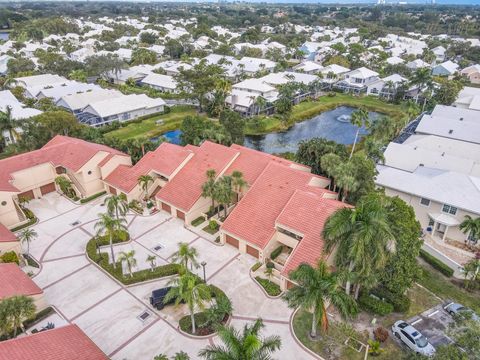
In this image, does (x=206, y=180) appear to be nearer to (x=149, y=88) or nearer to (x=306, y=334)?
(x=306, y=334)

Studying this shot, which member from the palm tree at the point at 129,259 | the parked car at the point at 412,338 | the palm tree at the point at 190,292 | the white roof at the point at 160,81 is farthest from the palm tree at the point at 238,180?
the white roof at the point at 160,81

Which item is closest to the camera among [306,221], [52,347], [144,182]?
[52,347]

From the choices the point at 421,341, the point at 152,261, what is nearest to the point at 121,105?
the point at 152,261

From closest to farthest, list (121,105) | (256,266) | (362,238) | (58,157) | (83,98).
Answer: (362,238) < (256,266) < (58,157) < (121,105) < (83,98)

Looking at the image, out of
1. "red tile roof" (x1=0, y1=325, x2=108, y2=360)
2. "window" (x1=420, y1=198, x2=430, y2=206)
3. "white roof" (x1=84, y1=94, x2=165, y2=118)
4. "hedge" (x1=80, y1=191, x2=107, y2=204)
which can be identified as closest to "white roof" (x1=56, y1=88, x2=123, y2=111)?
"white roof" (x1=84, y1=94, x2=165, y2=118)

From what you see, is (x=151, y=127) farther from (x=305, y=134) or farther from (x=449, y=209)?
(x=449, y=209)

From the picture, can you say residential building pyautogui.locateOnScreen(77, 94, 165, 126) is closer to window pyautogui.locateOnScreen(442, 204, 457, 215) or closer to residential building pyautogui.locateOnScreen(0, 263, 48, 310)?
residential building pyautogui.locateOnScreen(0, 263, 48, 310)

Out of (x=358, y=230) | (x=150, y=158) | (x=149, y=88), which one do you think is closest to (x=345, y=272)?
(x=358, y=230)
